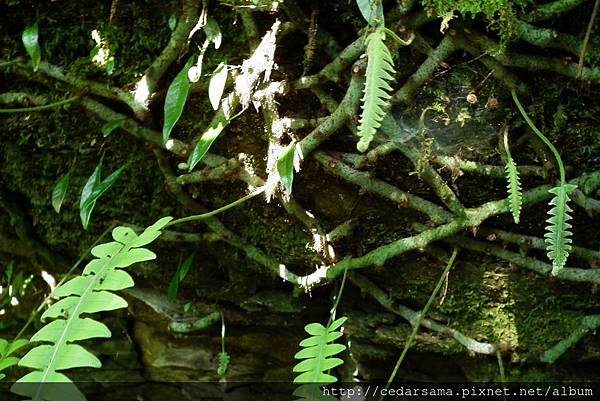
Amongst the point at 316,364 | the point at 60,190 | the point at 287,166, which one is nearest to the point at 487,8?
the point at 287,166

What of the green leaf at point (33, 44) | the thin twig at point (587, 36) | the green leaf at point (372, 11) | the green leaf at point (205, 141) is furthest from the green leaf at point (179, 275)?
the thin twig at point (587, 36)

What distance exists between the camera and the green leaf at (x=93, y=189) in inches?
51.8

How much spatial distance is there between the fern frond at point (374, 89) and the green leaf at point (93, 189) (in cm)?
79

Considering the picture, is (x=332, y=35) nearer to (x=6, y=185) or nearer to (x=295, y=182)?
(x=295, y=182)

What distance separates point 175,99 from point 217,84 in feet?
0.35

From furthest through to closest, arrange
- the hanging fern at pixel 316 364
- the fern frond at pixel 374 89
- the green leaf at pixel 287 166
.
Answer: the green leaf at pixel 287 166, the hanging fern at pixel 316 364, the fern frond at pixel 374 89

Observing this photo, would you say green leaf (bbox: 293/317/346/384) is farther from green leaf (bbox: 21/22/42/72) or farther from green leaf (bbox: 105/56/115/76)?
green leaf (bbox: 21/22/42/72)

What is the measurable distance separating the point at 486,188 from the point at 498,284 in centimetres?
23

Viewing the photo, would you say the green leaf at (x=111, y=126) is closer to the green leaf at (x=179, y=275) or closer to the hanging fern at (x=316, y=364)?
the green leaf at (x=179, y=275)

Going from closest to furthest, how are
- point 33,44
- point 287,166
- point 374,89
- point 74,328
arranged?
point 374,89 < point 74,328 < point 287,166 < point 33,44

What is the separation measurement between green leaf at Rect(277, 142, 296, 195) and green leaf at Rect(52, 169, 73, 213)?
1.99ft

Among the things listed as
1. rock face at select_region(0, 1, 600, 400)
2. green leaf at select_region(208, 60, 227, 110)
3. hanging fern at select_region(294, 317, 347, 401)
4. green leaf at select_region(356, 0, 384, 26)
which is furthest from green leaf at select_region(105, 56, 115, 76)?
hanging fern at select_region(294, 317, 347, 401)

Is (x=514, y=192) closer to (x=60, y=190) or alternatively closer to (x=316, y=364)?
(x=316, y=364)

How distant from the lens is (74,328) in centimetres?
89
